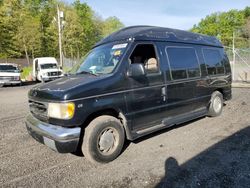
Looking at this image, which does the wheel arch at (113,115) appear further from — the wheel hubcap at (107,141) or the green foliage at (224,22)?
the green foliage at (224,22)

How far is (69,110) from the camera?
4098mm

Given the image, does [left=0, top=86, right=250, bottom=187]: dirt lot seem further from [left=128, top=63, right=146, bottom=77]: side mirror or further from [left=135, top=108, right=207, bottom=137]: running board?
[left=128, top=63, right=146, bottom=77]: side mirror

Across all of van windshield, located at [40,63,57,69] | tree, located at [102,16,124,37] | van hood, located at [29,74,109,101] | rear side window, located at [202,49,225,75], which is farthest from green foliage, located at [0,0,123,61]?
van hood, located at [29,74,109,101]

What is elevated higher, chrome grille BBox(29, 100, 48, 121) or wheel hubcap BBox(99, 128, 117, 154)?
chrome grille BBox(29, 100, 48, 121)

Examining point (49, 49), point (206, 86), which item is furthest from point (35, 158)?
point (49, 49)

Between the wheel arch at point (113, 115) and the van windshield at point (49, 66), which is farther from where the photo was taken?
the van windshield at point (49, 66)

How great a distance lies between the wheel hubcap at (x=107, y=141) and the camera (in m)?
4.54

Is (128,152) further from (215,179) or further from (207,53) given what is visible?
(207,53)

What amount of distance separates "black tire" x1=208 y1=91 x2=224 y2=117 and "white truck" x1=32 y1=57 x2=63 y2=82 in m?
17.9

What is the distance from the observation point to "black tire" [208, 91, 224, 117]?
7194 millimetres

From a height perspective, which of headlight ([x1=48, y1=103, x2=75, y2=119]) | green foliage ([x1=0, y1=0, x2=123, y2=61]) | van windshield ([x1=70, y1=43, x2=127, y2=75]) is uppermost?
green foliage ([x1=0, y1=0, x2=123, y2=61])

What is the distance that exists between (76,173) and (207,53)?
4.82 metres

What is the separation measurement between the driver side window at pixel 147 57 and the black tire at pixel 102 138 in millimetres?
1372

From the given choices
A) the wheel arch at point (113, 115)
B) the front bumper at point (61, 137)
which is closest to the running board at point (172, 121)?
the wheel arch at point (113, 115)
